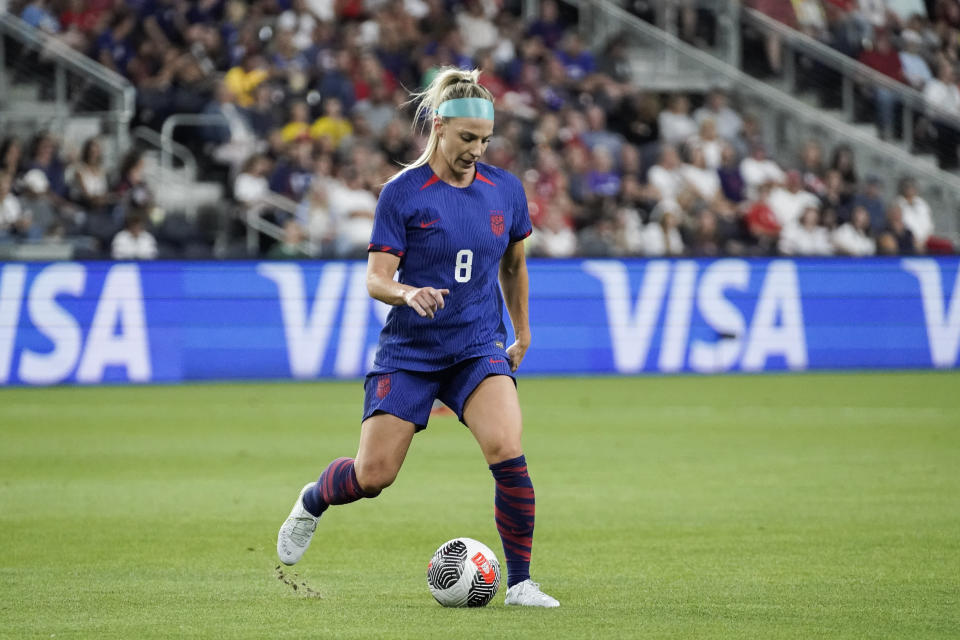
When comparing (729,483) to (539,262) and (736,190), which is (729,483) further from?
(736,190)

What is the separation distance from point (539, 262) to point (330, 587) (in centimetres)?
1321

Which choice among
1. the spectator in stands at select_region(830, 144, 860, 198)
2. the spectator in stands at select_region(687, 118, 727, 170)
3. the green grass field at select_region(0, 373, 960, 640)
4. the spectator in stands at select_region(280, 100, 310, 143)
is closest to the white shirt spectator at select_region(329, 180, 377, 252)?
the spectator in stands at select_region(280, 100, 310, 143)

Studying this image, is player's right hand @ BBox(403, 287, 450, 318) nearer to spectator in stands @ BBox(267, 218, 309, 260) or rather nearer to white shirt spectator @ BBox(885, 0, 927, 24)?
spectator in stands @ BBox(267, 218, 309, 260)

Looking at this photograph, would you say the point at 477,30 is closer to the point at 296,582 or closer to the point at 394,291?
the point at 296,582

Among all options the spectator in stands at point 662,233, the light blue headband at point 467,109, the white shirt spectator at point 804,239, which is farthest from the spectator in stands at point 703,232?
the light blue headband at point 467,109

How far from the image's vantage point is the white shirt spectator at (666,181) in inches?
886

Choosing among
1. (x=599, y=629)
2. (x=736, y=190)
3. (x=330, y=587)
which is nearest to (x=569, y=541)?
(x=330, y=587)

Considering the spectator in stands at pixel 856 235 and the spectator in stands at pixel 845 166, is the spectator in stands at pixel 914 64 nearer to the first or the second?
the spectator in stands at pixel 845 166

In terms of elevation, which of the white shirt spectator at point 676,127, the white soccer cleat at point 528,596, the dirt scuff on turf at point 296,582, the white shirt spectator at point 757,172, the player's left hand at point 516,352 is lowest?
the dirt scuff on turf at point 296,582

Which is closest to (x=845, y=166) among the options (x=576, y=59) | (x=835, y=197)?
(x=835, y=197)

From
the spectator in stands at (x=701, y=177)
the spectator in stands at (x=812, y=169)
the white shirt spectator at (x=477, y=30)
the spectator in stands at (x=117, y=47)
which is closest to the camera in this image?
the spectator in stands at (x=701, y=177)

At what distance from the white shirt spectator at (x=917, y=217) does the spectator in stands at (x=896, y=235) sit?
1.43 feet

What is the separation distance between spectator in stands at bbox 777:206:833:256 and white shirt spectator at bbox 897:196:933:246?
64.4 inches

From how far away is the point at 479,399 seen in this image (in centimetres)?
670
